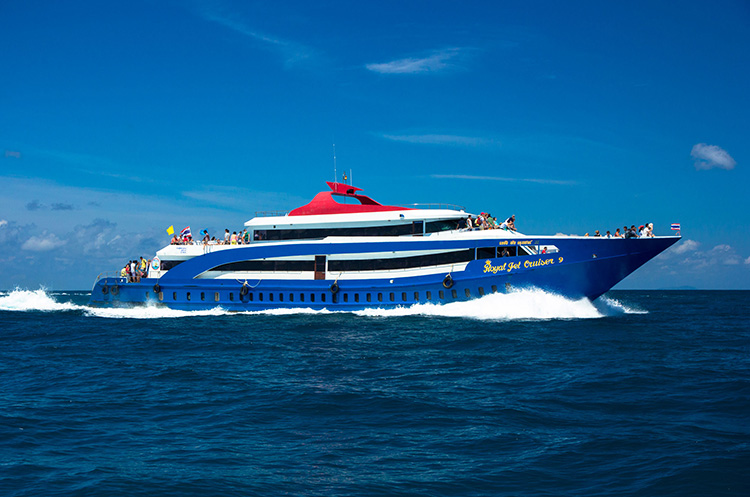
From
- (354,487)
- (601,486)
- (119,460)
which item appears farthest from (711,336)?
(119,460)

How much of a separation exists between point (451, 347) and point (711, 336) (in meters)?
12.1

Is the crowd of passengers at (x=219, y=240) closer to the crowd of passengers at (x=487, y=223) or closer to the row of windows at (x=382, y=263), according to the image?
the row of windows at (x=382, y=263)

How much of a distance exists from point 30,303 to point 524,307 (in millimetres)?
45690

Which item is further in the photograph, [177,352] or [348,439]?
[177,352]

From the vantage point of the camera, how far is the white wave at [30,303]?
4506 centimetres

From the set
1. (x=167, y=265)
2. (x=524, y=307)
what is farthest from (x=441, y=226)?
(x=167, y=265)

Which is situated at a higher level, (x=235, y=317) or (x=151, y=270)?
(x=151, y=270)

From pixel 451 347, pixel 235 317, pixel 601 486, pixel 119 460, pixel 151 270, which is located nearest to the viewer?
pixel 601 486

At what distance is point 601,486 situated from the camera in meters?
7.77

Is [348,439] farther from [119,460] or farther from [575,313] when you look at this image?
[575,313]

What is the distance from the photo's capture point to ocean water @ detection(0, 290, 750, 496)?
26.8 feet

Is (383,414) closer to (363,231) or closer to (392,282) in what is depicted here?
(392,282)

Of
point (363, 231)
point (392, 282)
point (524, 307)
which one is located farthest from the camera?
point (363, 231)

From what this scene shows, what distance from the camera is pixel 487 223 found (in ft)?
97.2
